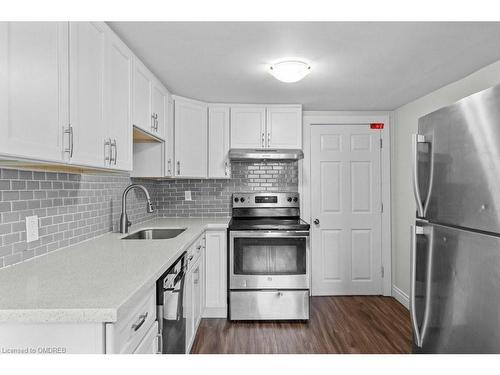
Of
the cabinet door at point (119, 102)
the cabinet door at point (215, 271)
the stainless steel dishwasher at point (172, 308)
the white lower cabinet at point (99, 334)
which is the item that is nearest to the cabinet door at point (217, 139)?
the cabinet door at point (215, 271)

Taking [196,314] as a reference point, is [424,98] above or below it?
above

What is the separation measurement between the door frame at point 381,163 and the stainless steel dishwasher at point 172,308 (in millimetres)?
2007

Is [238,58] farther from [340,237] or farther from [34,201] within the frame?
[340,237]

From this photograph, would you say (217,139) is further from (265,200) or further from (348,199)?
(348,199)

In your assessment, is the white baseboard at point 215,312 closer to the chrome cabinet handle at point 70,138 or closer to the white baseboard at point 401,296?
the white baseboard at point 401,296

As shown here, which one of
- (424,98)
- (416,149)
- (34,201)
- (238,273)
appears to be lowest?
(238,273)

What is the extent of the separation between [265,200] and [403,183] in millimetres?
1504

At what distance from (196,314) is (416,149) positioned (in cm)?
197

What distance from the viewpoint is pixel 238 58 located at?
7.09 feet

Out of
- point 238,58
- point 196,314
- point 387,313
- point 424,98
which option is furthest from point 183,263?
point 424,98

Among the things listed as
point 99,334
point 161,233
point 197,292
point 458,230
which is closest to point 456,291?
point 458,230

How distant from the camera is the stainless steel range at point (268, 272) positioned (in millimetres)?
2908

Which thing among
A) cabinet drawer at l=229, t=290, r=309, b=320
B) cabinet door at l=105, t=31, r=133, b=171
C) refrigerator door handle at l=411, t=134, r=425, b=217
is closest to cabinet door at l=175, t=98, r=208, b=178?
cabinet door at l=105, t=31, r=133, b=171

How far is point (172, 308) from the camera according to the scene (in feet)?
5.52
